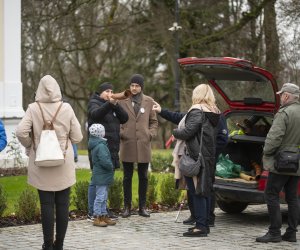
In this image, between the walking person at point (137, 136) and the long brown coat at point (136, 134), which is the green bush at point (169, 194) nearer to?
the walking person at point (137, 136)

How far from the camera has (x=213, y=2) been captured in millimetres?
25406

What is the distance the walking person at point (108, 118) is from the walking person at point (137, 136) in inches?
14.0

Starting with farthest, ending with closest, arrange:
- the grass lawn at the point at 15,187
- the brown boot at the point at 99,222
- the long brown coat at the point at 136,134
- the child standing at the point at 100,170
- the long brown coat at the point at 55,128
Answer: the grass lawn at the point at 15,187
the long brown coat at the point at 136,134
the brown boot at the point at 99,222
the child standing at the point at 100,170
the long brown coat at the point at 55,128

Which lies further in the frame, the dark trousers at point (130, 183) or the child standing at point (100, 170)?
the dark trousers at point (130, 183)

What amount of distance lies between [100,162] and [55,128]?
6.63ft

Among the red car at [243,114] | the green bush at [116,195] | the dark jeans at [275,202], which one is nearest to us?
the dark jeans at [275,202]

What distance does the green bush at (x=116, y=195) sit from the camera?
10.7m

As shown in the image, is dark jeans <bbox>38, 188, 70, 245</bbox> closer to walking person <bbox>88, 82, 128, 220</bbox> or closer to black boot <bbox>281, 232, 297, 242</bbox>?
walking person <bbox>88, 82, 128, 220</bbox>

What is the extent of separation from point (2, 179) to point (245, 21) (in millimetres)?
12600

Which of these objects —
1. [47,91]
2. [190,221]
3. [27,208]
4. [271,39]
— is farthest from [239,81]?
[271,39]

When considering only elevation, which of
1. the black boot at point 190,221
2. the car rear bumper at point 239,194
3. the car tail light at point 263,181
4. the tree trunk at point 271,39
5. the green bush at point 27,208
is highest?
the tree trunk at point 271,39

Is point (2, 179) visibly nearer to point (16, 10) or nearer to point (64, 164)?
point (16, 10)

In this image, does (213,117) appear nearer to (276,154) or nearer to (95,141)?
(276,154)

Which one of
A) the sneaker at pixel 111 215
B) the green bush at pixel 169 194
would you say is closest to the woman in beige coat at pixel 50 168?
the sneaker at pixel 111 215
